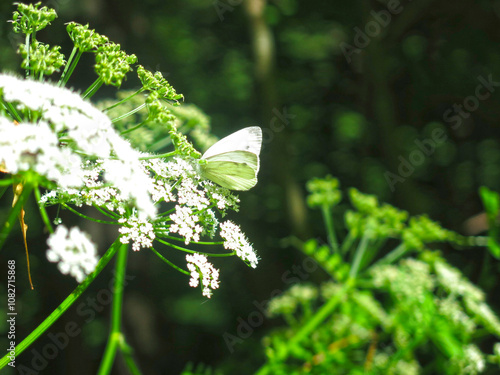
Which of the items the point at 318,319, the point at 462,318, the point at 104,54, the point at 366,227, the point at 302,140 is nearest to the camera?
the point at 104,54

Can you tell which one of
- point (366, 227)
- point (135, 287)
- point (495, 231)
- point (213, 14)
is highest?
point (213, 14)

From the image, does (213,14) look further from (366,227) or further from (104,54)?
(104,54)

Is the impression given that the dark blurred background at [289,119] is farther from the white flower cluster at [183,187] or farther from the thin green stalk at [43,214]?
the thin green stalk at [43,214]

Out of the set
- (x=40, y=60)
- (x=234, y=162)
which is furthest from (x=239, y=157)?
(x=40, y=60)

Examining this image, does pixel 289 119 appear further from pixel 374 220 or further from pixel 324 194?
pixel 374 220

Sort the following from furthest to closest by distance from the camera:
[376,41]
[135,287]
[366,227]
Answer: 1. [376,41]
2. [135,287]
3. [366,227]

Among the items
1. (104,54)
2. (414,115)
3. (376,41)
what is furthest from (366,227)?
(414,115)
